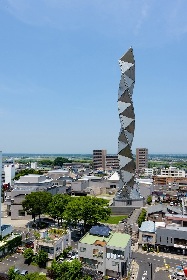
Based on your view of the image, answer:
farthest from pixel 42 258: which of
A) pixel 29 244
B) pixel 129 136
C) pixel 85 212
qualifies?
pixel 129 136

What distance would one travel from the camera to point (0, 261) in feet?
148

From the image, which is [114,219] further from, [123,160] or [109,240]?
[109,240]

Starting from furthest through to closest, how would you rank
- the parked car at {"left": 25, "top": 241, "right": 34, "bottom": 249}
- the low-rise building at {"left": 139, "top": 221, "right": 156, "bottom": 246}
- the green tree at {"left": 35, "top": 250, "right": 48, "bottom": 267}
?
the low-rise building at {"left": 139, "top": 221, "right": 156, "bottom": 246} → the parked car at {"left": 25, "top": 241, "right": 34, "bottom": 249} → the green tree at {"left": 35, "top": 250, "right": 48, "bottom": 267}

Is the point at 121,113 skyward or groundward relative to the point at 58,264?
skyward

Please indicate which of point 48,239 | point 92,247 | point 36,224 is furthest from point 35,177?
point 92,247

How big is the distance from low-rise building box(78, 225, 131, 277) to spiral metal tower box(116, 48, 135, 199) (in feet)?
123

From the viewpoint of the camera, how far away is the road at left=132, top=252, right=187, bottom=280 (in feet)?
134

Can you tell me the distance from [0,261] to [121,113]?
157 feet

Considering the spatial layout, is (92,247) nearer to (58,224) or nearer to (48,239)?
(48,239)

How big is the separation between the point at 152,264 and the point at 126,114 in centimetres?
4269

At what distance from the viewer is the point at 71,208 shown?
56.3 meters

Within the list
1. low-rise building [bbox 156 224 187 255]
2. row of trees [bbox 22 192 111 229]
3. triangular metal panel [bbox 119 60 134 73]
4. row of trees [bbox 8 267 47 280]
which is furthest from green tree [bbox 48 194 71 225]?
triangular metal panel [bbox 119 60 134 73]

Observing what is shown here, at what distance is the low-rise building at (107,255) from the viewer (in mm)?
40188

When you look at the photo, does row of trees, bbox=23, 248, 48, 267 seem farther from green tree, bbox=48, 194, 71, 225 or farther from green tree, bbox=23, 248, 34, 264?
green tree, bbox=48, 194, 71, 225
